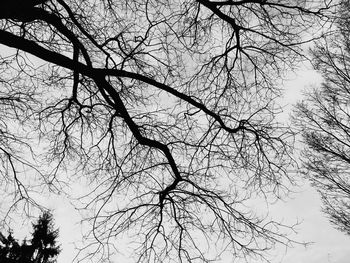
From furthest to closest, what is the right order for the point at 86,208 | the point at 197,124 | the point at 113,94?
the point at 197,124 → the point at 113,94 → the point at 86,208

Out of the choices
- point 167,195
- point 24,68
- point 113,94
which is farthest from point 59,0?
point 167,195

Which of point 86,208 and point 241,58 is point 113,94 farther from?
point 241,58

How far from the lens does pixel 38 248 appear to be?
16.4m

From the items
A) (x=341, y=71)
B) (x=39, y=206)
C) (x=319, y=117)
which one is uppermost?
(x=341, y=71)

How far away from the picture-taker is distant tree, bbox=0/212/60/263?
48.1ft

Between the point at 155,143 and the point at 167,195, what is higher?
the point at 155,143

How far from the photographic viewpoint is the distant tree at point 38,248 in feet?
48.1

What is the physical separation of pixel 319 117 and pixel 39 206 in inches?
242

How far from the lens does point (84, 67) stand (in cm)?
359

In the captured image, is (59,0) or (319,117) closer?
(59,0)

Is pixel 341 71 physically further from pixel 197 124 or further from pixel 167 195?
pixel 167 195

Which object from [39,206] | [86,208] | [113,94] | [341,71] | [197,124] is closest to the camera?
[86,208]

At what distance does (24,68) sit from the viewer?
459 centimetres

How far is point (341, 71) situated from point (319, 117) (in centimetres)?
107
